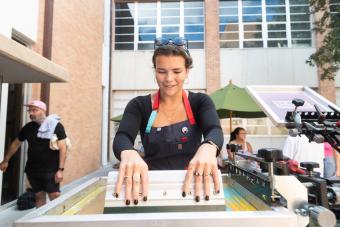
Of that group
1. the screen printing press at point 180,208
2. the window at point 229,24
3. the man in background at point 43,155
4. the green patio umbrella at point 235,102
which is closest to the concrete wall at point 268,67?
the window at point 229,24

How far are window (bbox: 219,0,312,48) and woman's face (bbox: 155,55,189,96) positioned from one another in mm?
15871

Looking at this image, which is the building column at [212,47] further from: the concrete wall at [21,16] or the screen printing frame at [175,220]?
the screen printing frame at [175,220]

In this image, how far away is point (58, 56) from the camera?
9148 millimetres

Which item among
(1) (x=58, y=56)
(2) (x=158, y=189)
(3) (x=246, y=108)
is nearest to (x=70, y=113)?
(1) (x=58, y=56)

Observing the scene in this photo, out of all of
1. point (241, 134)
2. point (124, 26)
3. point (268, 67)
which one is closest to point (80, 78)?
point (241, 134)

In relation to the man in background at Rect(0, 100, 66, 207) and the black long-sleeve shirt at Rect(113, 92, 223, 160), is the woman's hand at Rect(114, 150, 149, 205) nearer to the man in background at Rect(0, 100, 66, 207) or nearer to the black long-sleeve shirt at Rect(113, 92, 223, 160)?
the black long-sleeve shirt at Rect(113, 92, 223, 160)

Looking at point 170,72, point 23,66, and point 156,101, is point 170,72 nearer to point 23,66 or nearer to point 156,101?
point 156,101

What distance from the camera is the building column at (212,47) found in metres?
16.3

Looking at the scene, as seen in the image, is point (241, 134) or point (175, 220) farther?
point (241, 134)

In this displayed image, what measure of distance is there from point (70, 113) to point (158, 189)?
31.4 ft

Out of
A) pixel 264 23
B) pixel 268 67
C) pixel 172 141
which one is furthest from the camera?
pixel 264 23

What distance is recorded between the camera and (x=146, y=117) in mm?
1750

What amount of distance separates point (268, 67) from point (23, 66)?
46.7 feet

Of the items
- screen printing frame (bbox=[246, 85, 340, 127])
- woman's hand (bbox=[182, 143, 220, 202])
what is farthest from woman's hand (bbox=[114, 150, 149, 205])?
screen printing frame (bbox=[246, 85, 340, 127])
